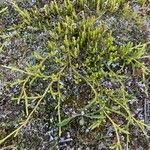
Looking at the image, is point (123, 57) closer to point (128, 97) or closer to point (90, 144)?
point (128, 97)

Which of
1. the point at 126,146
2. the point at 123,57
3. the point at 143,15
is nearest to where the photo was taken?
the point at 126,146

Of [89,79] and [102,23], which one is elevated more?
[102,23]

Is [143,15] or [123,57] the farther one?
[143,15]

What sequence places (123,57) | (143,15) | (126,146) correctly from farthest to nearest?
(143,15)
(123,57)
(126,146)

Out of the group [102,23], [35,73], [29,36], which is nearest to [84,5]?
[102,23]

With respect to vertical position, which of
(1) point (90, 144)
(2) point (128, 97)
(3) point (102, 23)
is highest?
(3) point (102, 23)

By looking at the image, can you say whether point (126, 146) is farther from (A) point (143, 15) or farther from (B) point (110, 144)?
(A) point (143, 15)
